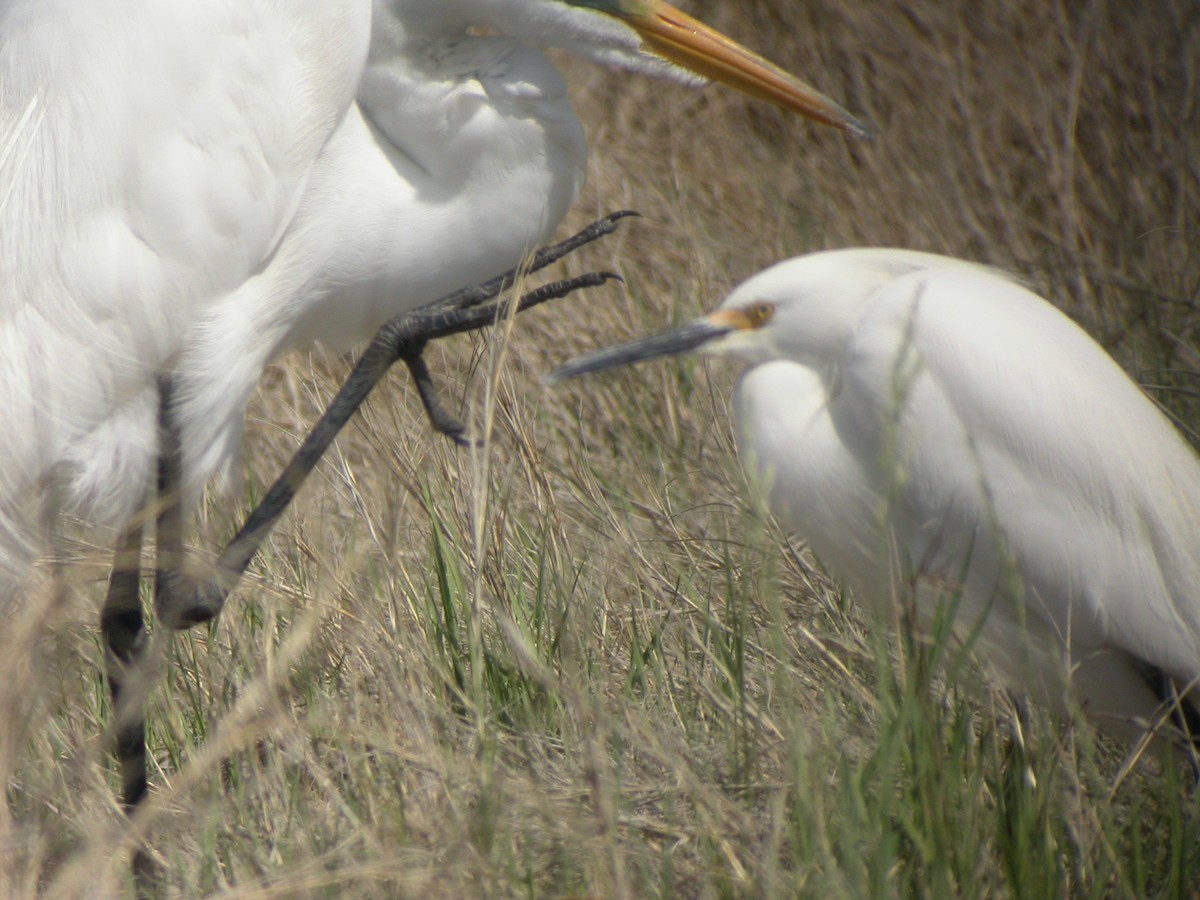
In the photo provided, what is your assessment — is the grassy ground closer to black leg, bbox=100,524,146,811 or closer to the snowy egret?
black leg, bbox=100,524,146,811

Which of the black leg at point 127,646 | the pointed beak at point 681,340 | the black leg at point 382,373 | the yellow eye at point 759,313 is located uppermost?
the yellow eye at point 759,313

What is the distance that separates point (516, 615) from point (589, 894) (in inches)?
31.8

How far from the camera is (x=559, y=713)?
1.90 metres

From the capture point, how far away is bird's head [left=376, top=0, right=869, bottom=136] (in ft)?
6.92

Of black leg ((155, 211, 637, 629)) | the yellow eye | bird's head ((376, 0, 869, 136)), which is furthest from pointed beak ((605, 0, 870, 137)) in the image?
the yellow eye

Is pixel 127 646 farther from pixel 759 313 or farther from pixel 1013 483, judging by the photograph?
pixel 1013 483

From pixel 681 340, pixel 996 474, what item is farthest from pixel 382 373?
pixel 996 474

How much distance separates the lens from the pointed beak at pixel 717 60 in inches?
86.5

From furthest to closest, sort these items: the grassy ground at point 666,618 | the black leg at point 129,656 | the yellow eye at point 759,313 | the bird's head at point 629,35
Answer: the bird's head at point 629,35 < the yellow eye at point 759,313 < the black leg at point 129,656 < the grassy ground at point 666,618

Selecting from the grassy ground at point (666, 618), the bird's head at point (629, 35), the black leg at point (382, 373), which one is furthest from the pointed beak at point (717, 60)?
the grassy ground at point (666, 618)

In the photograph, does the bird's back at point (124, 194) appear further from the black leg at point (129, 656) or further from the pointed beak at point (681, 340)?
the pointed beak at point (681, 340)

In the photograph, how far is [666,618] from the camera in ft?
7.13

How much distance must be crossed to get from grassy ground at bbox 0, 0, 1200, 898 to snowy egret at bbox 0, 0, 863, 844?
0.57 ft

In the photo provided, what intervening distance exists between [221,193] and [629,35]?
0.69 metres
